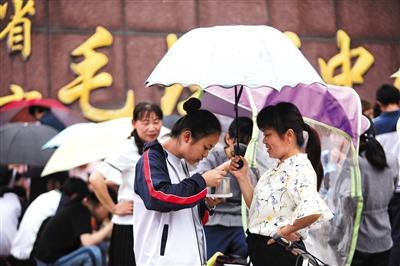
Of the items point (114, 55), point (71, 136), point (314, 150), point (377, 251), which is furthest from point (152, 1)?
point (314, 150)

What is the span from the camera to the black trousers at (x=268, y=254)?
5191 millimetres

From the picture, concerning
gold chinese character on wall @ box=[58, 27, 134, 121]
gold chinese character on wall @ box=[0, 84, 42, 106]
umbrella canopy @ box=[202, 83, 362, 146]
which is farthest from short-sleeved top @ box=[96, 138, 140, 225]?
gold chinese character on wall @ box=[0, 84, 42, 106]

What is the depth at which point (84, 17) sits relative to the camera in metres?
12.6

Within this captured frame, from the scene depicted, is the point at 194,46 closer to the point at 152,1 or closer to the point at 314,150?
the point at 314,150

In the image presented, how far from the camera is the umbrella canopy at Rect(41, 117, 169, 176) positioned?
8.35 m

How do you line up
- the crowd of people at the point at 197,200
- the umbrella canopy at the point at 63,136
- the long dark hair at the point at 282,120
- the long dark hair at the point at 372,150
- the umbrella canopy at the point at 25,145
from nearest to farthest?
1. the crowd of people at the point at 197,200
2. the long dark hair at the point at 282,120
3. the long dark hair at the point at 372,150
4. the umbrella canopy at the point at 63,136
5. the umbrella canopy at the point at 25,145

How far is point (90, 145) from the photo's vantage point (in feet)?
27.9

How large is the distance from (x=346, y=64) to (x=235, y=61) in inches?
325

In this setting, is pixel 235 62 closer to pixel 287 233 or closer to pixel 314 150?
pixel 287 233

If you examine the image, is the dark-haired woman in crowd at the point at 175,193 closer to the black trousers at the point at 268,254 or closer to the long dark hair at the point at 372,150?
the black trousers at the point at 268,254

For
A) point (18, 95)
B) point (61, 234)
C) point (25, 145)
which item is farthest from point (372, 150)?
point (18, 95)

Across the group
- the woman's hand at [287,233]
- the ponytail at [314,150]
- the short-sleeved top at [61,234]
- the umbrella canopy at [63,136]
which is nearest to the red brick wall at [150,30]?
the umbrella canopy at [63,136]

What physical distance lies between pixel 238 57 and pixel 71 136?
412 centimetres

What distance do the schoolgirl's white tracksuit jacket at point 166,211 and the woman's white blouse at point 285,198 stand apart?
0.35 metres
